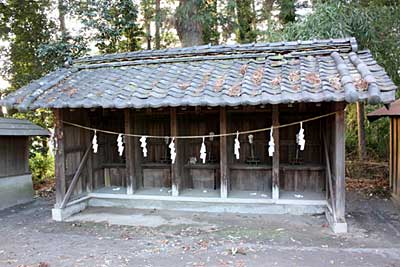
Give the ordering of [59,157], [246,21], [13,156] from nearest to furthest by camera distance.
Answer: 1. [59,157]
2. [13,156]
3. [246,21]

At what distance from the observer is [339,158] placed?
590 centimetres

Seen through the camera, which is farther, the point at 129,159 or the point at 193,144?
the point at 193,144

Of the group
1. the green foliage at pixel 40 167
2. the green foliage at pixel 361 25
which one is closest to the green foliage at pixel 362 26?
the green foliage at pixel 361 25

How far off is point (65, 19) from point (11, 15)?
163 cm

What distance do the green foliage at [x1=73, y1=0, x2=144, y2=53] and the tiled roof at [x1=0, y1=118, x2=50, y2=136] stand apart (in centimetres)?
368

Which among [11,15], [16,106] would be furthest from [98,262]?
[11,15]

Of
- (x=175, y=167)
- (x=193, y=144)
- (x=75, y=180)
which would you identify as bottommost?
(x=75, y=180)

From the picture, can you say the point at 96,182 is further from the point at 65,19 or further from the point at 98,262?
the point at 65,19

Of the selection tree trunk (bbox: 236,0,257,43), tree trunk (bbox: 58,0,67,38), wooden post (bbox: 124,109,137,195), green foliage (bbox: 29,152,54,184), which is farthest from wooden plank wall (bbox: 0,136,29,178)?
tree trunk (bbox: 236,0,257,43)

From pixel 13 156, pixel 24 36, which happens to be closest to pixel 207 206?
pixel 13 156

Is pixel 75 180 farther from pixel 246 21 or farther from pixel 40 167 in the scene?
pixel 246 21

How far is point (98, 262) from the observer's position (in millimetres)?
4949

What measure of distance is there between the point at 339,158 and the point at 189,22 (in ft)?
26.8

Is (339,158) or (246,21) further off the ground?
(246,21)
